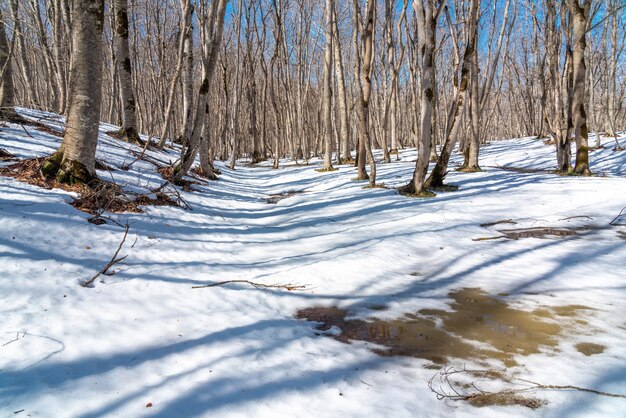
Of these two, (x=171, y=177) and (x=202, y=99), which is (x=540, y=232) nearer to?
(x=171, y=177)

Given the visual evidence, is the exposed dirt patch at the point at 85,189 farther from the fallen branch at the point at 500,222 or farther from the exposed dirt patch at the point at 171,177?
the fallen branch at the point at 500,222

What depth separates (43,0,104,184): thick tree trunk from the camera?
4.94 metres

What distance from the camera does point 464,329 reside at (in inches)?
119

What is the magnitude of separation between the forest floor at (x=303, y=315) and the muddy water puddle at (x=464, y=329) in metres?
0.02

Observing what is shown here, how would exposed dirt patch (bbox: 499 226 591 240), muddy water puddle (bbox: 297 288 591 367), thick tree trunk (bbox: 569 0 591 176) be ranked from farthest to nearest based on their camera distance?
1. thick tree trunk (bbox: 569 0 591 176)
2. exposed dirt patch (bbox: 499 226 591 240)
3. muddy water puddle (bbox: 297 288 591 367)

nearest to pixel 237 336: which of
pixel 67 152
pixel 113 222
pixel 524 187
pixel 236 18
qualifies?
pixel 113 222

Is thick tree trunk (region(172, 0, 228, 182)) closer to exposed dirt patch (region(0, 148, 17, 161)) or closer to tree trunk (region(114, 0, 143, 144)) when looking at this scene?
tree trunk (region(114, 0, 143, 144))

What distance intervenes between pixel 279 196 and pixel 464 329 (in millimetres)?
7945

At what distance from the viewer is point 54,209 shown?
4176 millimetres

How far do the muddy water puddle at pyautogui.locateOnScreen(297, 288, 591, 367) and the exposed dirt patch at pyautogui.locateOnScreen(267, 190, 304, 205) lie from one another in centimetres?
645

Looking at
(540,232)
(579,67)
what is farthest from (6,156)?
(579,67)

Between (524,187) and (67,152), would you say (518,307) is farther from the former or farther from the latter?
(524,187)

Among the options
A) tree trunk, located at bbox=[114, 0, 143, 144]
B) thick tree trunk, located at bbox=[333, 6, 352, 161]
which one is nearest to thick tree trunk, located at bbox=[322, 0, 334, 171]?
thick tree trunk, located at bbox=[333, 6, 352, 161]

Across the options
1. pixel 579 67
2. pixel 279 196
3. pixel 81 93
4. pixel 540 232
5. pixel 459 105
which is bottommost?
pixel 540 232
